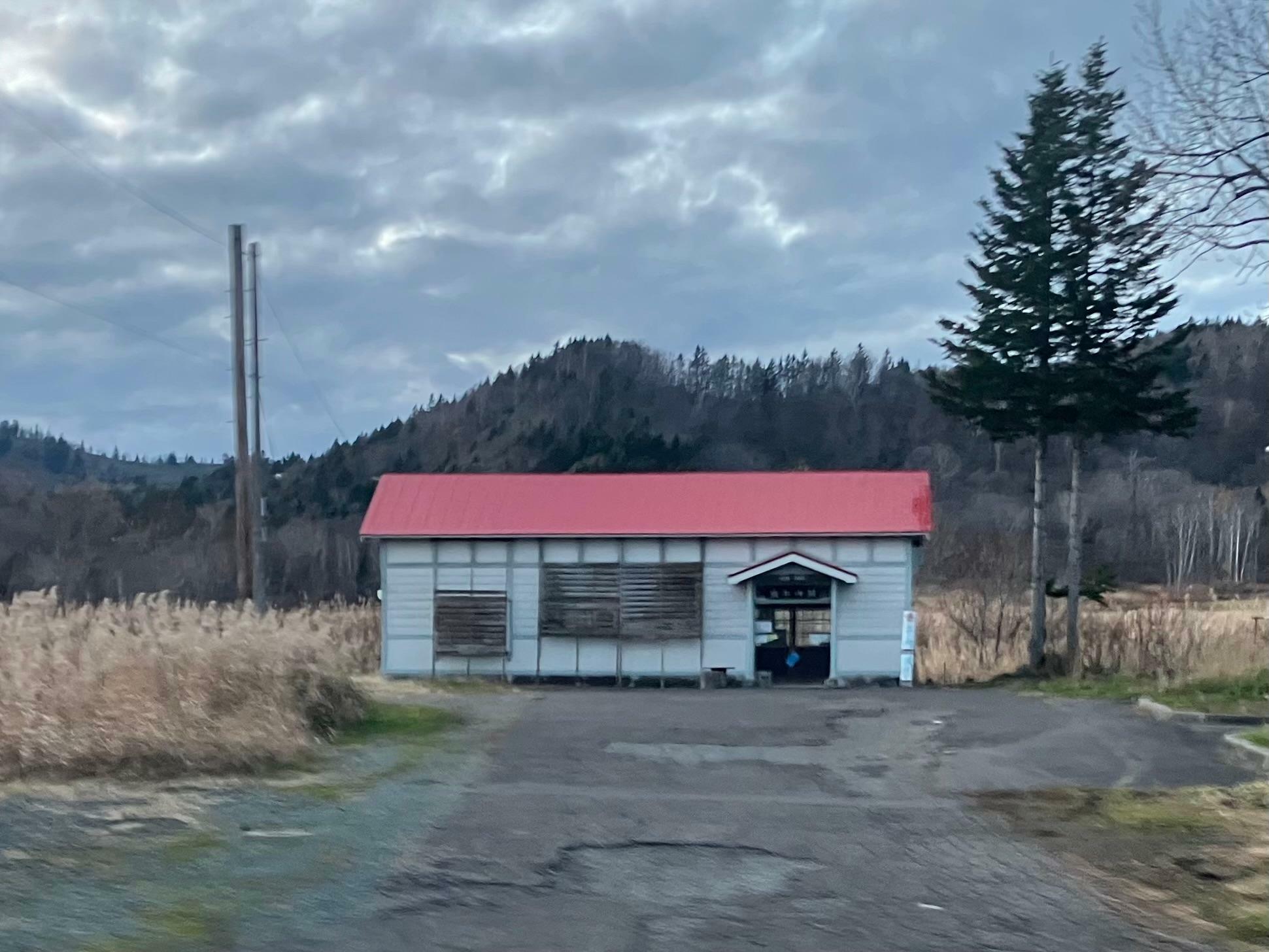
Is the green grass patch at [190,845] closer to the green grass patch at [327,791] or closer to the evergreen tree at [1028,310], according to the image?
the green grass patch at [327,791]

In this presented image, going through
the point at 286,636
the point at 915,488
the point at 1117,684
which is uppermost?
the point at 915,488

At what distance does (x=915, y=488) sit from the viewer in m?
26.8

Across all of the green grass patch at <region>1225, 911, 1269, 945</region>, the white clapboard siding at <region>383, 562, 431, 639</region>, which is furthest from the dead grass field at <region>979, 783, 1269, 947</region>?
the white clapboard siding at <region>383, 562, 431, 639</region>

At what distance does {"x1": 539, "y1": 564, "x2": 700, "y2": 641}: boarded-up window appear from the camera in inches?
1030

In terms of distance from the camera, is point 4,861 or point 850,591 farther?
point 850,591

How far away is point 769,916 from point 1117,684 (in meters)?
16.5

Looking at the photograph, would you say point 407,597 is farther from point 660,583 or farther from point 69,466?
point 69,466

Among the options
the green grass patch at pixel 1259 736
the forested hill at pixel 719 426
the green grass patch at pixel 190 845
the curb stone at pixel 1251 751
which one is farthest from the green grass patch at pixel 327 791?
the forested hill at pixel 719 426

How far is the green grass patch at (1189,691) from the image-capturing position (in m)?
15.7

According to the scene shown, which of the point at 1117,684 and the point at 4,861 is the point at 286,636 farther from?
the point at 1117,684

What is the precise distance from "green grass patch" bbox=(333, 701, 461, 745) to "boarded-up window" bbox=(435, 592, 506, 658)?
11033mm

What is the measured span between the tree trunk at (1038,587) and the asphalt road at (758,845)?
443 inches

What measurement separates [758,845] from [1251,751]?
21.8 feet

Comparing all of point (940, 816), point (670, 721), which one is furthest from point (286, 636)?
point (940, 816)
